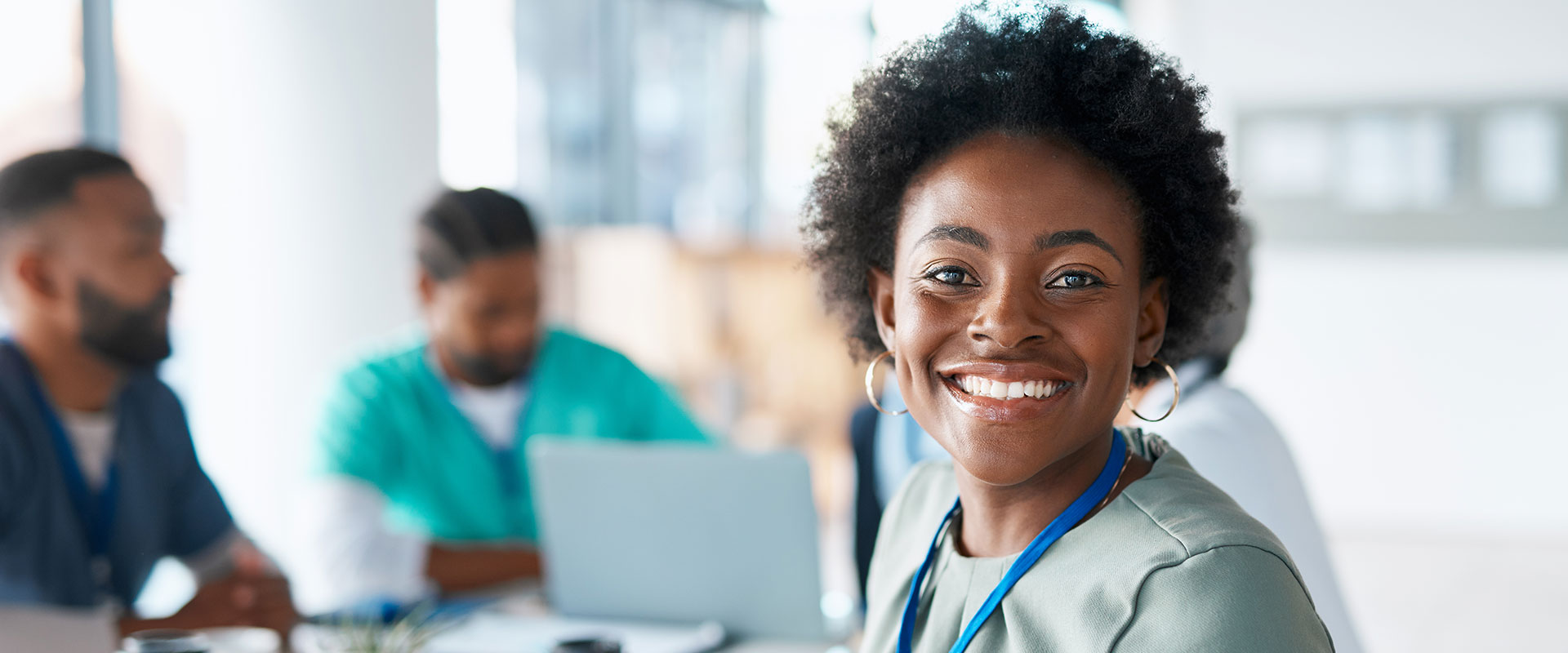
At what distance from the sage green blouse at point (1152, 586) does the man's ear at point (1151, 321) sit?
3.4 inches

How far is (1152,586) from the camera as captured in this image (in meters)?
1.00

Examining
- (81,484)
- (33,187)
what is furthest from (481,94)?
(81,484)

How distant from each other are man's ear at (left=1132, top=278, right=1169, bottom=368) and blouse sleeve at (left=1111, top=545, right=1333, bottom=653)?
27 centimetres

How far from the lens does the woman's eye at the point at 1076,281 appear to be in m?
1.13

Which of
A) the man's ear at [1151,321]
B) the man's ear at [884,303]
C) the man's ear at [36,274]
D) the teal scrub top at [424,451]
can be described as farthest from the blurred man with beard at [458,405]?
the man's ear at [1151,321]

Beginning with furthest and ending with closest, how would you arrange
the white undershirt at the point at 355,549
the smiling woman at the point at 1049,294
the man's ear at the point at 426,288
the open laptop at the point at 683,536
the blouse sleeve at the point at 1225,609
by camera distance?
the man's ear at the point at 426,288
the white undershirt at the point at 355,549
the open laptop at the point at 683,536
the smiling woman at the point at 1049,294
the blouse sleeve at the point at 1225,609

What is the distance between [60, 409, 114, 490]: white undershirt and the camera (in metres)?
1.92

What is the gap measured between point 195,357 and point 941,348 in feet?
10.0

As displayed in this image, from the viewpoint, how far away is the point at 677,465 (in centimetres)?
182

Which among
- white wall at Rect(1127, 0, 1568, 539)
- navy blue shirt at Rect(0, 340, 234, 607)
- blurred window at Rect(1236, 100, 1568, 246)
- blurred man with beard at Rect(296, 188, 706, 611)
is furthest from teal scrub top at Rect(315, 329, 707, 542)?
white wall at Rect(1127, 0, 1568, 539)

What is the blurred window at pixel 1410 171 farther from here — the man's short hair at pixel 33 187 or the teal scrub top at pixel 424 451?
the man's short hair at pixel 33 187

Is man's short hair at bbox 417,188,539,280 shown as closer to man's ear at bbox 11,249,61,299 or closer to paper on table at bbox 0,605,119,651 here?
man's ear at bbox 11,249,61,299

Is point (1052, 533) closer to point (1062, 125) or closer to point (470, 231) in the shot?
point (1062, 125)

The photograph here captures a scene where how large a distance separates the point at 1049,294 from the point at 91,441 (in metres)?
1.52
